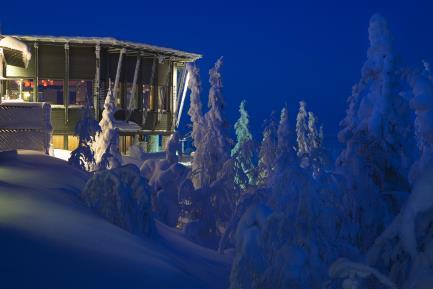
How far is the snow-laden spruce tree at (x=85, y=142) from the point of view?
2255 cm

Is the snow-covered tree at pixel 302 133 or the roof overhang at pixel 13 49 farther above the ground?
the roof overhang at pixel 13 49

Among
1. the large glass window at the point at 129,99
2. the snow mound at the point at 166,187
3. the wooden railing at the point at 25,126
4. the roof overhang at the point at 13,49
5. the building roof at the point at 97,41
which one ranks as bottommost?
the snow mound at the point at 166,187

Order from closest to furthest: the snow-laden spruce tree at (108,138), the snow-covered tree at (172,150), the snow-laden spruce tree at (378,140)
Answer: the snow-laden spruce tree at (378,140), the snow-covered tree at (172,150), the snow-laden spruce tree at (108,138)

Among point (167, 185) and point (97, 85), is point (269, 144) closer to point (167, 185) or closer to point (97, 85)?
point (167, 185)

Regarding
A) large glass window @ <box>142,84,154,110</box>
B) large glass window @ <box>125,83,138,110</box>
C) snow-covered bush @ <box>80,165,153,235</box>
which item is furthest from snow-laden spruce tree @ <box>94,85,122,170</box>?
large glass window @ <box>142,84,154,110</box>

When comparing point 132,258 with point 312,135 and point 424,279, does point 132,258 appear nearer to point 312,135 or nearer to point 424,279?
point 424,279

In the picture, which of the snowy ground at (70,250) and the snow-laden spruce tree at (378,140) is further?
the snow-laden spruce tree at (378,140)

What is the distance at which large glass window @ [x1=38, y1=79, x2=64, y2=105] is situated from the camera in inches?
1443

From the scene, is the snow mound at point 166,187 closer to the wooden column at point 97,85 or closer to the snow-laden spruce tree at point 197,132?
the snow-laden spruce tree at point 197,132

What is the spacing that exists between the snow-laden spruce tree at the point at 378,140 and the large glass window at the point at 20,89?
2715 cm

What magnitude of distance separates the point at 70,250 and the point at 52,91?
1172 inches

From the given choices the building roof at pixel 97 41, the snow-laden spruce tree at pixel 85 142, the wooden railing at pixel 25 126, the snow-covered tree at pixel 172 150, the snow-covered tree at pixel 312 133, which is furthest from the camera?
the snow-covered tree at pixel 312 133

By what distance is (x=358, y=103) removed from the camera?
1491 centimetres

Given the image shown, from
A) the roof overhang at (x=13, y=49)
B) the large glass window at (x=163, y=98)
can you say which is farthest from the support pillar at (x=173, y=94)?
the roof overhang at (x=13, y=49)
